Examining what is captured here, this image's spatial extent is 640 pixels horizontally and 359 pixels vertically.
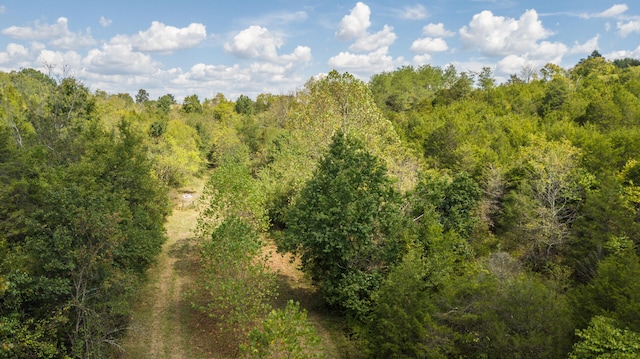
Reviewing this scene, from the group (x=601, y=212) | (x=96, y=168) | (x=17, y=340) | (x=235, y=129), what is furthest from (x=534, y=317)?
(x=235, y=129)

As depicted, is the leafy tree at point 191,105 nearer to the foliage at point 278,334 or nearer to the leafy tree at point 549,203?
the leafy tree at point 549,203

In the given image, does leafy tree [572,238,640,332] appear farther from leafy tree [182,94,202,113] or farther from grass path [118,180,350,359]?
leafy tree [182,94,202,113]

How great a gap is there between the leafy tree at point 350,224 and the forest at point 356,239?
103mm

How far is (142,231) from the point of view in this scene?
68.3 feet

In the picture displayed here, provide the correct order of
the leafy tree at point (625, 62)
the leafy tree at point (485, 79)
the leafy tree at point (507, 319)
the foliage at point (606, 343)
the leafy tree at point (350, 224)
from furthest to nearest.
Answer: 1. the leafy tree at point (625, 62)
2. the leafy tree at point (485, 79)
3. the leafy tree at point (350, 224)
4. the leafy tree at point (507, 319)
5. the foliage at point (606, 343)

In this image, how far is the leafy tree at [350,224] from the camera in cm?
1945

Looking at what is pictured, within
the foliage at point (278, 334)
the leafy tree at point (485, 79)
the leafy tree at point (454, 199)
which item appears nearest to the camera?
the foliage at point (278, 334)

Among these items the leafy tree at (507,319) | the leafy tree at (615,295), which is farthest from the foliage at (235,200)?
the leafy tree at (615,295)

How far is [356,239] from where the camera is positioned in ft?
65.8

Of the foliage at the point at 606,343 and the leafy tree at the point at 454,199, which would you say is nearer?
the foliage at the point at 606,343

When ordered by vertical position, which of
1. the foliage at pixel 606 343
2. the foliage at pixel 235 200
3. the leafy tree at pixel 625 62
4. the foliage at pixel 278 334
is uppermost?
the leafy tree at pixel 625 62

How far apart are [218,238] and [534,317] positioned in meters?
14.5

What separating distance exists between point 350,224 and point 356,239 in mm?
1133

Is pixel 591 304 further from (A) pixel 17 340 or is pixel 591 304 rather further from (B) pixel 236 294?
(A) pixel 17 340
